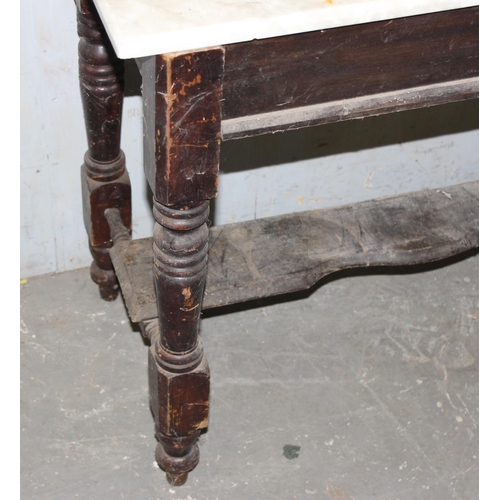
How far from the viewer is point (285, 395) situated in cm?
198

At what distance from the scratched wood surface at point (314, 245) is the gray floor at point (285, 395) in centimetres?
27

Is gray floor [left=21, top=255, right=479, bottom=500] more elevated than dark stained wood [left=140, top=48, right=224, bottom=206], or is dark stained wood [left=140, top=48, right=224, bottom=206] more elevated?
dark stained wood [left=140, top=48, right=224, bottom=206]

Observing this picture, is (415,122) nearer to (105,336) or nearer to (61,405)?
(105,336)

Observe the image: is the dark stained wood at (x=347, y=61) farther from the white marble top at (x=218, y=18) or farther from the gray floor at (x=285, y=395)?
the gray floor at (x=285, y=395)

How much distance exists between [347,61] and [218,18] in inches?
9.0

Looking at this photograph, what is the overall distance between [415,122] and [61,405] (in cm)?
110

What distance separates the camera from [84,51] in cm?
176

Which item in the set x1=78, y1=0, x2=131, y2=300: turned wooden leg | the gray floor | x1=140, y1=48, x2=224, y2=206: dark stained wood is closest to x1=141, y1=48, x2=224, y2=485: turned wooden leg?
x1=140, y1=48, x2=224, y2=206: dark stained wood

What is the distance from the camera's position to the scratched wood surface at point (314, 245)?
1811 millimetres

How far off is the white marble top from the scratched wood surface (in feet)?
2.22

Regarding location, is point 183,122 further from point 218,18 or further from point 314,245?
point 314,245

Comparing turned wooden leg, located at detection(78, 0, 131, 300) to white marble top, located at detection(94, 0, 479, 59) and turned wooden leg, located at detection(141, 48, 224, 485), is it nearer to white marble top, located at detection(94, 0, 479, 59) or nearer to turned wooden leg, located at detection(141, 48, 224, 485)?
turned wooden leg, located at detection(141, 48, 224, 485)

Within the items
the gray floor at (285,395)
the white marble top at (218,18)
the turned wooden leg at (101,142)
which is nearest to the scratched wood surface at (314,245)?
the turned wooden leg at (101,142)

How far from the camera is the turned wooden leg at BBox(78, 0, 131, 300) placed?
1742 millimetres
